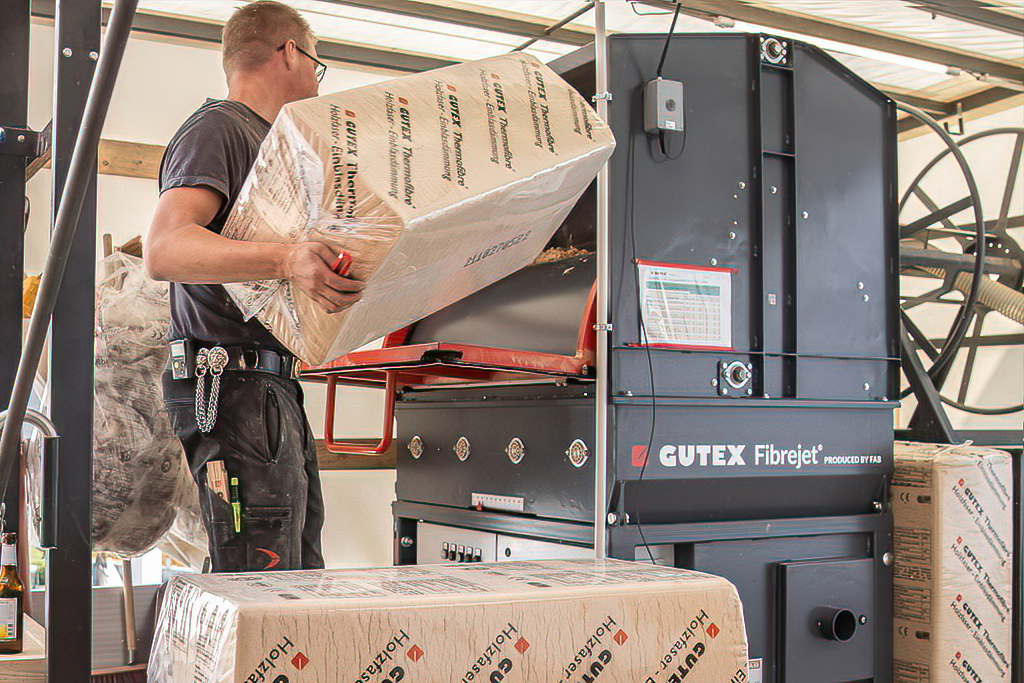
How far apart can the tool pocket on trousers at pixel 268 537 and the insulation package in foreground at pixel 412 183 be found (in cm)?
56

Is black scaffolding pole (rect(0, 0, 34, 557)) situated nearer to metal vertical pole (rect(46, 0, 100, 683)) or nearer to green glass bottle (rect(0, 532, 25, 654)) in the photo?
green glass bottle (rect(0, 532, 25, 654))

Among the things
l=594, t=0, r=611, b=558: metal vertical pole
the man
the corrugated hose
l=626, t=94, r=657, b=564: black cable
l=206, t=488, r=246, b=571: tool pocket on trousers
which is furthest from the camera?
the corrugated hose

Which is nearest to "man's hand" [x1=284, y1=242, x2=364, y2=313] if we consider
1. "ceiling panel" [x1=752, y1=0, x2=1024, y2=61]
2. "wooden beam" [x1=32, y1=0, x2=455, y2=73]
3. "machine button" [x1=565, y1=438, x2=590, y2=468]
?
"machine button" [x1=565, y1=438, x2=590, y2=468]

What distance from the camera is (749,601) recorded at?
325 centimetres

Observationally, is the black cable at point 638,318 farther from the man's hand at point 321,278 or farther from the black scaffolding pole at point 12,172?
the black scaffolding pole at point 12,172

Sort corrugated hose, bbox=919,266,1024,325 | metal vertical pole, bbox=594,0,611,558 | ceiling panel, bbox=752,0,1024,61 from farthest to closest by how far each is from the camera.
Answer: ceiling panel, bbox=752,0,1024,61, corrugated hose, bbox=919,266,1024,325, metal vertical pole, bbox=594,0,611,558

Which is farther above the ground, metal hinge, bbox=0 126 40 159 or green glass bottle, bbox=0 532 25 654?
metal hinge, bbox=0 126 40 159

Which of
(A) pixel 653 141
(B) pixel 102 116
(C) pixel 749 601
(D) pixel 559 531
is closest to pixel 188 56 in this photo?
(A) pixel 653 141

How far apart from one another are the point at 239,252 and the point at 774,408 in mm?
1955

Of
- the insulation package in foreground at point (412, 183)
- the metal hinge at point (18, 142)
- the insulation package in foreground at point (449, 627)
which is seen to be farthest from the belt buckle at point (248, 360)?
the metal hinge at point (18, 142)

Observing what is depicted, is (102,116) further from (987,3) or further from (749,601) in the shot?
(987,3)

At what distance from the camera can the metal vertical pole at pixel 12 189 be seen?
7.66 ft

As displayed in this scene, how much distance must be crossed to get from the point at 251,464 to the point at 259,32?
3.63 feet

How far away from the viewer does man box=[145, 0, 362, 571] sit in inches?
95.6
